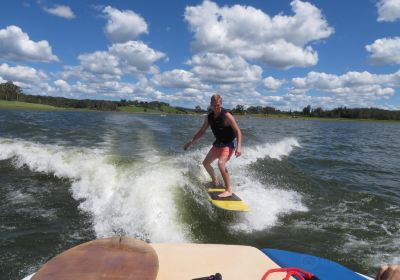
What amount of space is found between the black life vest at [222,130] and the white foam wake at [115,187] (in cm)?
160

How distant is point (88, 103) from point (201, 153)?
12512 cm

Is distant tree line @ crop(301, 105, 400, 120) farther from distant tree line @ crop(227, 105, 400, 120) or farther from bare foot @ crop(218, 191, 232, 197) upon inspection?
bare foot @ crop(218, 191, 232, 197)

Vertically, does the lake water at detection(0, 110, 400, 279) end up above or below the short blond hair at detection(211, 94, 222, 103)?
below

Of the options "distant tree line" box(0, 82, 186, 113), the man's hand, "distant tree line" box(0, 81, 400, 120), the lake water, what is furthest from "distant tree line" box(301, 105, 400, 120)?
the man's hand

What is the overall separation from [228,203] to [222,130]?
5.67 ft

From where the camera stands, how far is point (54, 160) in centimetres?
1128

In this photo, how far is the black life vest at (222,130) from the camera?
8141 millimetres

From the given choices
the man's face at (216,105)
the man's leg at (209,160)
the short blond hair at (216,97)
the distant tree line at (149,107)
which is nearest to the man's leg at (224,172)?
the man's leg at (209,160)

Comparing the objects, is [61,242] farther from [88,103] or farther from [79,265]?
[88,103]

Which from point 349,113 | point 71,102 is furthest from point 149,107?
point 349,113

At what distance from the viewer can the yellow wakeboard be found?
291 inches

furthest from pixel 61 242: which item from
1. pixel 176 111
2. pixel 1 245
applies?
pixel 176 111

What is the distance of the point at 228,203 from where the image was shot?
25.1 ft

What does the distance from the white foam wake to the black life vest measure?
160cm
